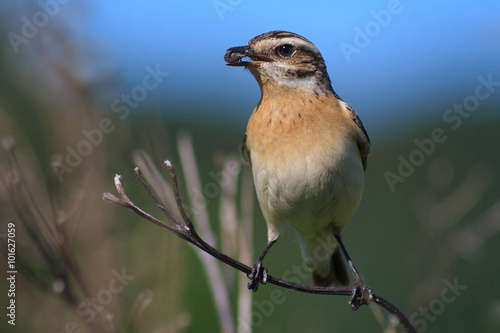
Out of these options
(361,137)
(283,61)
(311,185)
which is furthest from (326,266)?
(283,61)

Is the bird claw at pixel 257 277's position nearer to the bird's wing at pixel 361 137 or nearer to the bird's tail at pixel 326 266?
the bird's tail at pixel 326 266

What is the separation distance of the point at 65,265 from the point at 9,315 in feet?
2.70

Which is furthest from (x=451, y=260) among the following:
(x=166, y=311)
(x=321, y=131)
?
(x=166, y=311)

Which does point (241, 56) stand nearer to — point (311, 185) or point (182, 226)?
point (311, 185)

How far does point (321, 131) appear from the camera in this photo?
13.8 ft

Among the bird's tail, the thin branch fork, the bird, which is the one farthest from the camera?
the bird's tail

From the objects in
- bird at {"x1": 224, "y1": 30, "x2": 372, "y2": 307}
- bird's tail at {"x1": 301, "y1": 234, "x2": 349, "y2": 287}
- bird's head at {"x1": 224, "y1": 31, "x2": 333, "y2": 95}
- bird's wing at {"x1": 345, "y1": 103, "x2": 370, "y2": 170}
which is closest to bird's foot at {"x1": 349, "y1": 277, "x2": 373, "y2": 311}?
bird at {"x1": 224, "y1": 30, "x2": 372, "y2": 307}

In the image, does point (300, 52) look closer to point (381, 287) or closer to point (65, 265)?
point (65, 265)

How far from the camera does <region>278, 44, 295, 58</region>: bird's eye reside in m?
4.29

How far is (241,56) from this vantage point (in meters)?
4.05

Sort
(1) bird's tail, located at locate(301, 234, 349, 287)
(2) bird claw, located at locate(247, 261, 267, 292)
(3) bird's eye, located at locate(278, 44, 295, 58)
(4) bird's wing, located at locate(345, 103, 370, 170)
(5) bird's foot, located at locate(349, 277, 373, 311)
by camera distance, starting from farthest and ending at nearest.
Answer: (1) bird's tail, located at locate(301, 234, 349, 287) → (4) bird's wing, located at locate(345, 103, 370, 170) → (3) bird's eye, located at locate(278, 44, 295, 58) → (2) bird claw, located at locate(247, 261, 267, 292) → (5) bird's foot, located at locate(349, 277, 373, 311)

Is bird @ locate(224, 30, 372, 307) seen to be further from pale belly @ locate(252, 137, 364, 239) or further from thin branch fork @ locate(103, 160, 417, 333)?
thin branch fork @ locate(103, 160, 417, 333)

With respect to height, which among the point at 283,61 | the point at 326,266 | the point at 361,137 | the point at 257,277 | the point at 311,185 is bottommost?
the point at 326,266

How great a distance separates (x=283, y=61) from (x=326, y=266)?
72.1 inches
